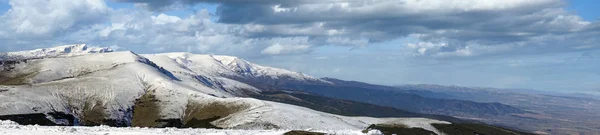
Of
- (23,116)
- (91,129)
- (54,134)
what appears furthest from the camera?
(23,116)

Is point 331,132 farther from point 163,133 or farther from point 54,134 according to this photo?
point 54,134

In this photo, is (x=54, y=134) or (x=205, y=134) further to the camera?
(x=205, y=134)

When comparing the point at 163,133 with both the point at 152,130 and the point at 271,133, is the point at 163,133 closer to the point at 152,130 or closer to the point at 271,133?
the point at 152,130

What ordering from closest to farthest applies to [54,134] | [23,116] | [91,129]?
[54,134] < [91,129] < [23,116]

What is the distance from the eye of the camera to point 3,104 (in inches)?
7825

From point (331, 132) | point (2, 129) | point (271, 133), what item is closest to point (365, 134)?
point (331, 132)

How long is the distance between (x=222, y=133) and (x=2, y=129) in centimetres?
2253

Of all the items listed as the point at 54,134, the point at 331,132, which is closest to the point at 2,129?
the point at 54,134

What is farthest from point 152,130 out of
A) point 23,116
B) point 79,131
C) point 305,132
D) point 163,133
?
point 23,116

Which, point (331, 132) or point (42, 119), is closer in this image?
point (331, 132)

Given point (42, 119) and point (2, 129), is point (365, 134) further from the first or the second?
point (42, 119)

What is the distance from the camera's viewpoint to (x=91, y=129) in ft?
198

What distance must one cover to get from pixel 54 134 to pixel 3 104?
16644 cm

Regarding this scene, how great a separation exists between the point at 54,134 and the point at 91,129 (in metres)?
5.79
